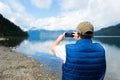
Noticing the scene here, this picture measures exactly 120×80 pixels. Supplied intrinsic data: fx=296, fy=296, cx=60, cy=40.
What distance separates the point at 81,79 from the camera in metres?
5.38

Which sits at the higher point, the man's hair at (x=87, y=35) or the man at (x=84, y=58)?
A: the man's hair at (x=87, y=35)

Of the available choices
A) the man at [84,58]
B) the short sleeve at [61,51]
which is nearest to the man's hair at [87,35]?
the man at [84,58]

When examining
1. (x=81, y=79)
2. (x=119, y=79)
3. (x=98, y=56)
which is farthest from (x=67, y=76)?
(x=119, y=79)

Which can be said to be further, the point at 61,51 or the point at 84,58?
the point at 61,51

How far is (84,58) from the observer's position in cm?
532

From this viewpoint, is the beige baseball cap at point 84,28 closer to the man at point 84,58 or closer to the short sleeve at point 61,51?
the man at point 84,58

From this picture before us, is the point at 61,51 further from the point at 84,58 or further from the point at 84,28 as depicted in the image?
the point at 84,28

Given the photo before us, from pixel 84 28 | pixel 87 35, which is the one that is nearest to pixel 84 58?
pixel 87 35

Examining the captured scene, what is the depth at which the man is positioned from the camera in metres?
5.33

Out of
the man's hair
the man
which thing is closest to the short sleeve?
the man

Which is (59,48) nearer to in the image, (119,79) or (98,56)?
(98,56)

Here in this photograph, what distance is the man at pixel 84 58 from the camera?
5332mm

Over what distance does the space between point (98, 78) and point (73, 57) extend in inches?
24.7

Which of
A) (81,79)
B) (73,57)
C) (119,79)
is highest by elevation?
(73,57)
